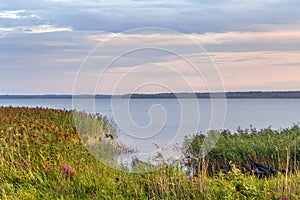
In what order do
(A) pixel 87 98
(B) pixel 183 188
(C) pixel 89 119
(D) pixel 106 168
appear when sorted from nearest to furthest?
(B) pixel 183 188 → (D) pixel 106 168 → (A) pixel 87 98 → (C) pixel 89 119

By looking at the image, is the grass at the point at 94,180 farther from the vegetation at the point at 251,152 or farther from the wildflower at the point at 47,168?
the vegetation at the point at 251,152

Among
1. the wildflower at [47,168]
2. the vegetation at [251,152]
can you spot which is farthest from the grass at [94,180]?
the vegetation at [251,152]

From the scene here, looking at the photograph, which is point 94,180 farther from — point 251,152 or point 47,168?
point 251,152

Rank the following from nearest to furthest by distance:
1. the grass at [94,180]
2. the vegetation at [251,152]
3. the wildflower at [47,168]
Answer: the grass at [94,180] < the wildflower at [47,168] < the vegetation at [251,152]

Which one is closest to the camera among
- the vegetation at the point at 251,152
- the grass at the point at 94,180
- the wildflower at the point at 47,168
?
the grass at the point at 94,180

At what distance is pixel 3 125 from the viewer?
13938 mm

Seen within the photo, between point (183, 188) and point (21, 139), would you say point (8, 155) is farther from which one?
point (183, 188)

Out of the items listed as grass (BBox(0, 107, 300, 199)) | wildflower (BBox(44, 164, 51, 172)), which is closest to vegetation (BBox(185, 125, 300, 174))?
grass (BBox(0, 107, 300, 199))

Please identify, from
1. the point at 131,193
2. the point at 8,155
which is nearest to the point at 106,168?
the point at 8,155

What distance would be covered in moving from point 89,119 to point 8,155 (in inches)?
238

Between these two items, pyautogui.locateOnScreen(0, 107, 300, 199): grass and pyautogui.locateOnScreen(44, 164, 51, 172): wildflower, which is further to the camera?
Answer: pyautogui.locateOnScreen(44, 164, 51, 172): wildflower

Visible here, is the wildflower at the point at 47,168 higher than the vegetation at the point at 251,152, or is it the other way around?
the wildflower at the point at 47,168

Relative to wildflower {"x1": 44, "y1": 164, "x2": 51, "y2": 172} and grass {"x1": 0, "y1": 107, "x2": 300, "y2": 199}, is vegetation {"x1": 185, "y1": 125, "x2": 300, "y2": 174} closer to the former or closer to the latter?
grass {"x1": 0, "y1": 107, "x2": 300, "y2": 199}

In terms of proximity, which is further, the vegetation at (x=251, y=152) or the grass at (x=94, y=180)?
the vegetation at (x=251, y=152)
